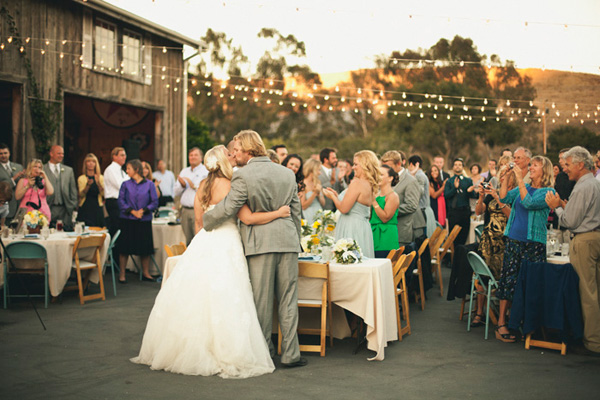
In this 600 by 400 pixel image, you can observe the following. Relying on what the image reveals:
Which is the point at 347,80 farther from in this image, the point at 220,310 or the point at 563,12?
the point at 220,310

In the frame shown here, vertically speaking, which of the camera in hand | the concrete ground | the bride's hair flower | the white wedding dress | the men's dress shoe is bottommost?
the concrete ground

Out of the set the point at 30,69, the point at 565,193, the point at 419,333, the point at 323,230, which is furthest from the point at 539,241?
the point at 30,69

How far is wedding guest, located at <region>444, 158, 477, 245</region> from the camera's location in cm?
1009

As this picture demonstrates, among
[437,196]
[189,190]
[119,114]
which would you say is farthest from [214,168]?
[119,114]

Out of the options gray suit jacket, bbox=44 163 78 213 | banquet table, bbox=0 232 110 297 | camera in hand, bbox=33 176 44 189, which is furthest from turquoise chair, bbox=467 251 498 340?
gray suit jacket, bbox=44 163 78 213

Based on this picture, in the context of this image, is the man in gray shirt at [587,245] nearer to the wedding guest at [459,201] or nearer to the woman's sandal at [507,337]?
the woman's sandal at [507,337]

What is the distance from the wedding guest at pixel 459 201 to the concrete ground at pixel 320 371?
4245 mm

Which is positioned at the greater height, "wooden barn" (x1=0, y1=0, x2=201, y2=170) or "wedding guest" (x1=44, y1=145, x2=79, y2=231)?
"wooden barn" (x1=0, y1=0, x2=201, y2=170)

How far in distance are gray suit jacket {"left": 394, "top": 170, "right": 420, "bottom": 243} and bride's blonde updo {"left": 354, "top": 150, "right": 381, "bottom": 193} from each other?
1398mm

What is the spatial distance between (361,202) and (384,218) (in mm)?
610

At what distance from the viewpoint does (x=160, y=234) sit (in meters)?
9.45

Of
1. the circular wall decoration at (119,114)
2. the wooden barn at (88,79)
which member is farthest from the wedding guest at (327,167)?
the circular wall decoration at (119,114)

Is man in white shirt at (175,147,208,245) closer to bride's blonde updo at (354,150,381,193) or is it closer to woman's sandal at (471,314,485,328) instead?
bride's blonde updo at (354,150,381,193)

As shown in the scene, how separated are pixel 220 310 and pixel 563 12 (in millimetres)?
10129
